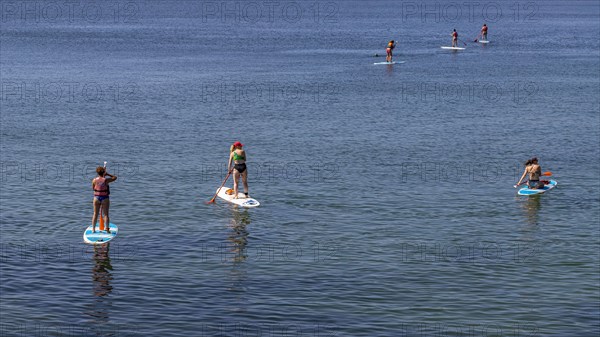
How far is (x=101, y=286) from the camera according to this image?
3020cm

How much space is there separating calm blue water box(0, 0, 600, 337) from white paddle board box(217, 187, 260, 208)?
1.92 ft

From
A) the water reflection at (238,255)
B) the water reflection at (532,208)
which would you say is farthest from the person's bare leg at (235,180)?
the water reflection at (532,208)

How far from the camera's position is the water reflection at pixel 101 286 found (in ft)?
91.2

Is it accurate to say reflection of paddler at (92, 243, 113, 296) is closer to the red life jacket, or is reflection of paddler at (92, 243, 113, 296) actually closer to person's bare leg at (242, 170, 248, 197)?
the red life jacket

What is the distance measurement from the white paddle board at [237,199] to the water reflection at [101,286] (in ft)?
23.7

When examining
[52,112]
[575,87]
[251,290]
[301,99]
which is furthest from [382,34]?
[251,290]

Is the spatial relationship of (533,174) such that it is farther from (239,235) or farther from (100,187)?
(100,187)

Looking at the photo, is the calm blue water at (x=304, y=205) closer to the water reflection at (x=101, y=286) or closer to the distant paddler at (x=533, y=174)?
the water reflection at (x=101, y=286)

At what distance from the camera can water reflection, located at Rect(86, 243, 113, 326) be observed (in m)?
27.8

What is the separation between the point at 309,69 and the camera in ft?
308

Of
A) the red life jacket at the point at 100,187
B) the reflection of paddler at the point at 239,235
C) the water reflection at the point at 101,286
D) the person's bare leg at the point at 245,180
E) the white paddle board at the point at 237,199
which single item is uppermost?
the red life jacket at the point at 100,187

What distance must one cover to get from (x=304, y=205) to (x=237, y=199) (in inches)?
110

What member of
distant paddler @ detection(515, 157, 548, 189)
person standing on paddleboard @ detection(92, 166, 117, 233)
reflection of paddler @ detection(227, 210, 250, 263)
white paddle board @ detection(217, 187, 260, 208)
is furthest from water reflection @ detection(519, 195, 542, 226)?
person standing on paddleboard @ detection(92, 166, 117, 233)

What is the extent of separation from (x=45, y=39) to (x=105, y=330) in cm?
10755
